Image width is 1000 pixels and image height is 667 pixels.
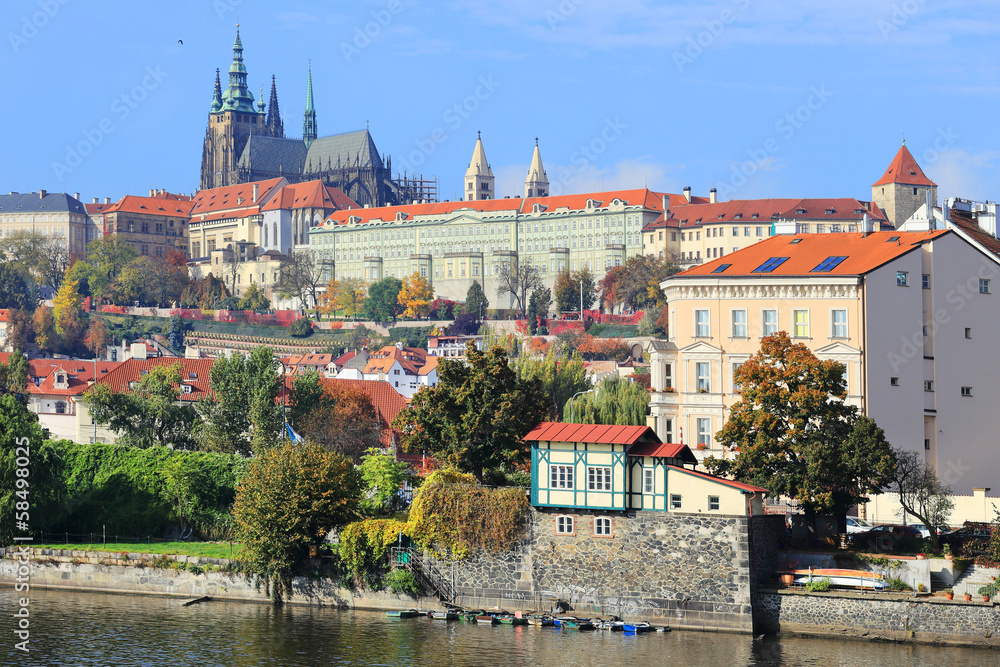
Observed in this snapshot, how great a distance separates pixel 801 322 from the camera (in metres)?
54.6

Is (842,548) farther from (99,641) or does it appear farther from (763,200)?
(763,200)

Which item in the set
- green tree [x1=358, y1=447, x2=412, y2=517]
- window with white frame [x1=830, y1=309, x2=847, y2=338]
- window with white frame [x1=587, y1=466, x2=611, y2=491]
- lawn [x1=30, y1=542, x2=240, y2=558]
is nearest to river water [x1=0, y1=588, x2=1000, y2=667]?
window with white frame [x1=587, y1=466, x2=611, y2=491]

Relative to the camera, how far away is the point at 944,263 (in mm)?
55812

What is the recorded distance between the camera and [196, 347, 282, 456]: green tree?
66.3 m

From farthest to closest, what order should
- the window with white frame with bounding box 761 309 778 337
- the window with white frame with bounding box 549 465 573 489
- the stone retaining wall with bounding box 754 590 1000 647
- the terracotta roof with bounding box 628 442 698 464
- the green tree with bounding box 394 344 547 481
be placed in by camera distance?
the window with white frame with bounding box 761 309 778 337, the green tree with bounding box 394 344 547 481, the window with white frame with bounding box 549 465 573 489, the terracotta roof with bounding box 628 442 698 464, the stone retaining wall with bounding box 754 590 1000 647

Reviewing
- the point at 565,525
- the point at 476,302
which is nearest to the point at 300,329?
the point at 476,302

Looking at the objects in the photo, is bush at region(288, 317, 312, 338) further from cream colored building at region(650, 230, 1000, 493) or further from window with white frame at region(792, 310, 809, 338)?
window with white frame at region(792, 310, 809, 338)

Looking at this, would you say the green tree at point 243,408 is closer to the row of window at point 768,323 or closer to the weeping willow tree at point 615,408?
the weeping willow tree at point 615,408

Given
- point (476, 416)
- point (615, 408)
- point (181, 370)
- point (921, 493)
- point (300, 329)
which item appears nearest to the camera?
point (921, 493)

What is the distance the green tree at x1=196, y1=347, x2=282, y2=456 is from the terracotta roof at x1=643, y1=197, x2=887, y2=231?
99844mm

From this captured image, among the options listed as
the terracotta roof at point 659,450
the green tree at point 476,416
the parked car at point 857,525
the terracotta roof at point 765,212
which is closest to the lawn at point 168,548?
the green tree at point 476,416

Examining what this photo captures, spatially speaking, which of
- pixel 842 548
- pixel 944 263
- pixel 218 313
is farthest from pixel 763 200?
pixel 842 548

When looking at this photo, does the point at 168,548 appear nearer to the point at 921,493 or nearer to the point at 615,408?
the point at 615,408

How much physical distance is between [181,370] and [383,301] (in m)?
94.5
